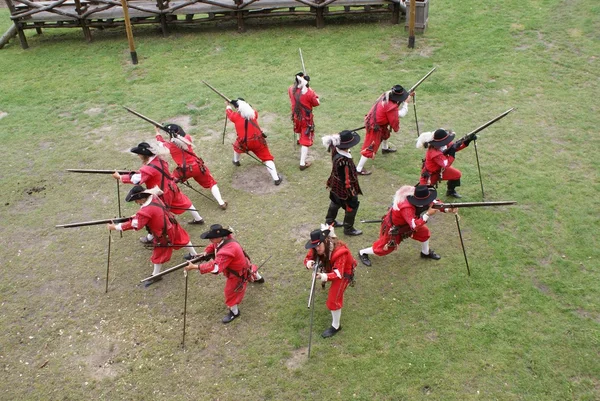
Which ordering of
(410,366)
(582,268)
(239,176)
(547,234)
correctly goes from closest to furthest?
(410,366)
(582,268)
(547,234)
(239,176)

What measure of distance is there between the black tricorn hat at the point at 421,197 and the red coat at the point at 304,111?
135 inches

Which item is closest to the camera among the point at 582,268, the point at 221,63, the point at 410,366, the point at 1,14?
the point at 410,366

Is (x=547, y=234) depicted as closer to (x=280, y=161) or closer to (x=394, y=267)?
(x=394, y=267)

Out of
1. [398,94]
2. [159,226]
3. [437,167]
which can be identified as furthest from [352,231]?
[159,226]

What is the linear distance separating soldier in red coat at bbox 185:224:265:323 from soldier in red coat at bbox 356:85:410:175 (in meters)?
3.57

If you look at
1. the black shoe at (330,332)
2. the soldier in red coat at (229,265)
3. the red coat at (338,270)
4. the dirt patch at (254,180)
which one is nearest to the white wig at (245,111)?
the dirt patch at (254,180)

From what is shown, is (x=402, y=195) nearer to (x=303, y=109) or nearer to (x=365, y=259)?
(x=365, y=259)

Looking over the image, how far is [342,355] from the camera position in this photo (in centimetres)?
583

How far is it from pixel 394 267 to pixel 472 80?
6.78 m

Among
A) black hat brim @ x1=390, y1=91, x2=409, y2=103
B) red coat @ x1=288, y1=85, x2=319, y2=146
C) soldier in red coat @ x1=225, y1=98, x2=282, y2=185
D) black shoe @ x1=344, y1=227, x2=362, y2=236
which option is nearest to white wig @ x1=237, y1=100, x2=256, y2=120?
soldier in red coat @ x1=225, y1=98, x2=282, y2=185

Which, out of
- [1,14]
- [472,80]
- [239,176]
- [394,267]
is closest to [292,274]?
[394,267]

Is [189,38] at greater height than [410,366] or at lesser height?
greater

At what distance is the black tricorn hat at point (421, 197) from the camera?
6055 mm

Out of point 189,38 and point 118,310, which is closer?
point 118,310
